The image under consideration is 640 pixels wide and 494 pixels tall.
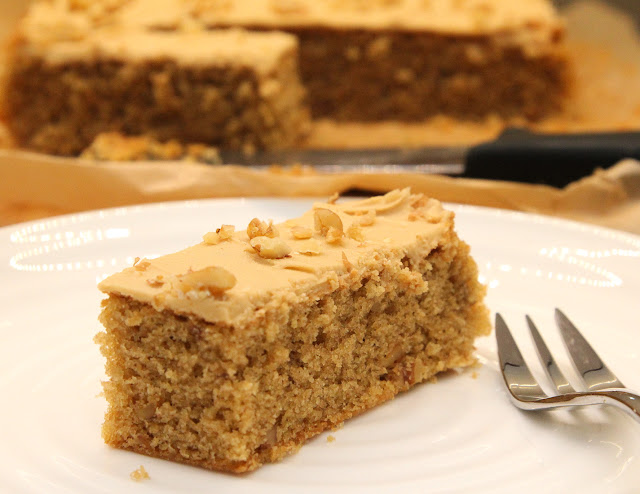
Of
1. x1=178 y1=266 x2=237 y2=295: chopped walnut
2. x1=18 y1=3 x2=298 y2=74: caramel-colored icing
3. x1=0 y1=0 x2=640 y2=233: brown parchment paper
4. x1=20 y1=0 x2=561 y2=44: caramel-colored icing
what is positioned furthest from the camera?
x1=20 y1=0 x2=561 y2=44: caramel-colored icing

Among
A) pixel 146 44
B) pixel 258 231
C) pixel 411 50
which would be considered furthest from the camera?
pixel 411 50

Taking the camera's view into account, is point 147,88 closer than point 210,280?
No

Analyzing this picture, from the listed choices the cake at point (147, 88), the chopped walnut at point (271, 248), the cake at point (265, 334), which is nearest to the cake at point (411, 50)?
the cake at point (147, 88)

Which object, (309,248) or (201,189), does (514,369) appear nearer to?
(309,248)

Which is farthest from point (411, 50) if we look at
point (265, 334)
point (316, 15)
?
point (265, 334)

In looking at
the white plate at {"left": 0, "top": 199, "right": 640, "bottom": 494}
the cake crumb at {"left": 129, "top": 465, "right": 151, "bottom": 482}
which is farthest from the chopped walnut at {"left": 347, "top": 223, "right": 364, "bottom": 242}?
the cake crumb at {"left": 129, "top": 465, "right": 151, "bottom": 482}

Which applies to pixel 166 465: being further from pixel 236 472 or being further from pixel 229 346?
pixel 229 346

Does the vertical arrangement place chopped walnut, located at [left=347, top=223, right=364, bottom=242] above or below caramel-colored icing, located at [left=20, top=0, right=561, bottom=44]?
above

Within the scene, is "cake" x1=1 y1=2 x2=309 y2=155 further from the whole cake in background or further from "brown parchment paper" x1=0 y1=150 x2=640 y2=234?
"brown parchment paper" x1=0 y1=150 x2=640 y2=234
